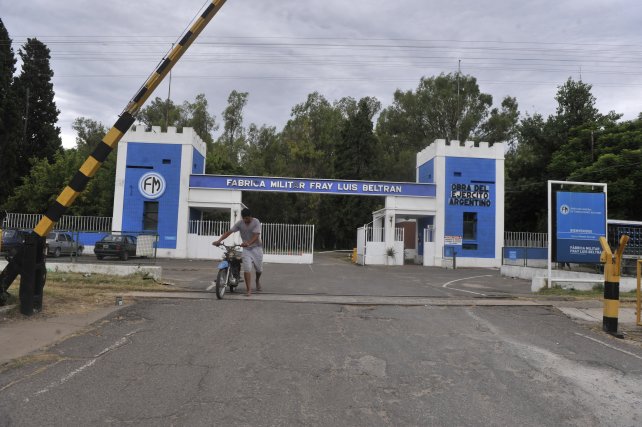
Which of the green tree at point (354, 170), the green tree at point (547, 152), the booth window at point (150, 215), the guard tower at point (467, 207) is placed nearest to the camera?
the booth window at point (150, 215)

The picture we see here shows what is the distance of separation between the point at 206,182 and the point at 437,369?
2556cm

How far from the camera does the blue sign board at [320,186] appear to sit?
29.5m

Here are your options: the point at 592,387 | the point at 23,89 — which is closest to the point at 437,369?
the point at 592,387

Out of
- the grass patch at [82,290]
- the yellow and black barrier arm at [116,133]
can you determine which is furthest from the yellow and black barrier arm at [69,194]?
the grass patch at [82,290]

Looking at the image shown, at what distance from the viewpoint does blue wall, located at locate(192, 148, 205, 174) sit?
99.5 ft

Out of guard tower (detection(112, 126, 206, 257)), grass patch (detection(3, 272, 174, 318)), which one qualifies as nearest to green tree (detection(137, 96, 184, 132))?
guard tower (detection(112, 126, 206, 257))

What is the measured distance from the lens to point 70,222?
29578 mm

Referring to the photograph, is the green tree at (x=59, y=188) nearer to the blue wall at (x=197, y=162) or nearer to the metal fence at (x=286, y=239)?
the blue wall at (x=197, y=162)

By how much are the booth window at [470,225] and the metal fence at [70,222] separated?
21087 millimetres

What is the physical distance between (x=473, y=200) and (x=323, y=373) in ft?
86.4

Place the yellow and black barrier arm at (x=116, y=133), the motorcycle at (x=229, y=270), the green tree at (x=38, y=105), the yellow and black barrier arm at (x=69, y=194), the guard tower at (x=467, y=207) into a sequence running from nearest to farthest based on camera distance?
the yellow and black barrier arm at (x=69, y=194) < the yellow and black barrier arm at (x=116, y=133) < the motorcycle at (x=229, y=270) < the guard tower at (x=467, y=207) < the green tree at (x=38, y=105)

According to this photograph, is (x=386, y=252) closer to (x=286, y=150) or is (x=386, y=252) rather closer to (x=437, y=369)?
(x=437, y=369)

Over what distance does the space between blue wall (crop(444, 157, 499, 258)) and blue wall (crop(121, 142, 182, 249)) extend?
16.0 m

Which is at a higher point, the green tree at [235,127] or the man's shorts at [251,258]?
the green tree at [235,127]
